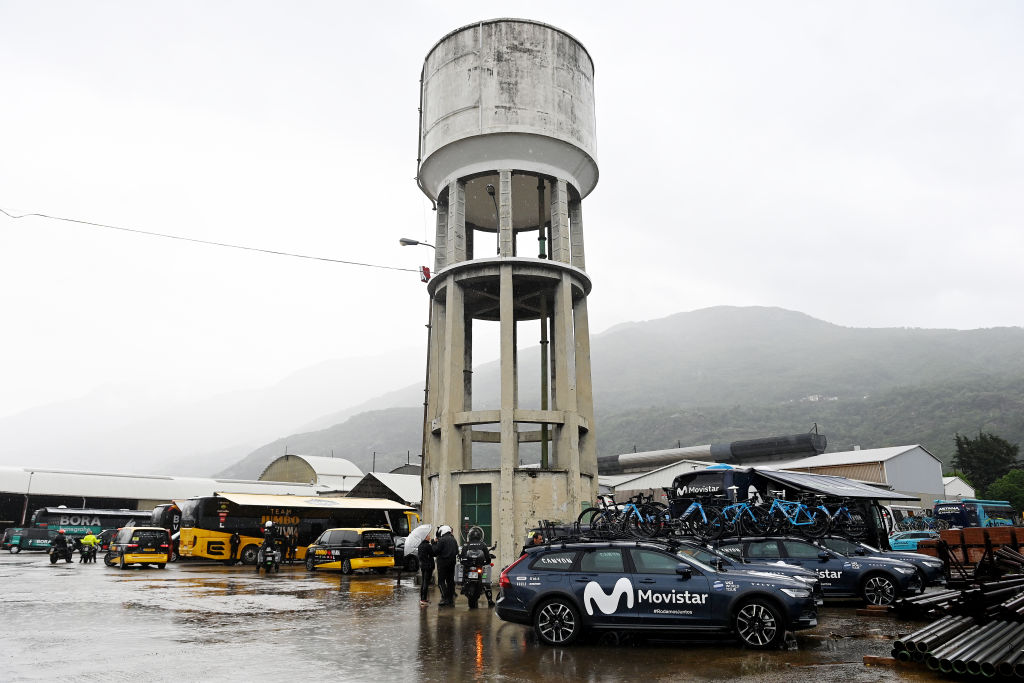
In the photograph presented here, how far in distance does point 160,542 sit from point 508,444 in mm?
16125

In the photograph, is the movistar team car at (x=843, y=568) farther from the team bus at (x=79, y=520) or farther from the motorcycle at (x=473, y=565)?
the team bus at (x=79, y=520)

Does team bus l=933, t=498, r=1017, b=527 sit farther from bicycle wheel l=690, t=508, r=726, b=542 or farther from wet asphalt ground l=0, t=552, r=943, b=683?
wet asphalt ground l=0, t=552, r=943, b=683

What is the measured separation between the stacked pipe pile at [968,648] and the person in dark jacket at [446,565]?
9.86 metres

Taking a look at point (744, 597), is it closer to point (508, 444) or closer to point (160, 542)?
point (508, 444)

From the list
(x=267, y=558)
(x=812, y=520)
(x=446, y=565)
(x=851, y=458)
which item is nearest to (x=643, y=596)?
(x=446, y=565)

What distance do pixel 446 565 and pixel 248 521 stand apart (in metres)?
19.5

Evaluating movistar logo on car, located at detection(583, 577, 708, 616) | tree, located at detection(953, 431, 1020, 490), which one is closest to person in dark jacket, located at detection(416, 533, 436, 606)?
movistar logo on car, located at detection(583, 577, 708, 616)

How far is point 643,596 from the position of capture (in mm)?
10820

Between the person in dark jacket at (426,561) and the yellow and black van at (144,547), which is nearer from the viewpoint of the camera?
the person in dark jacket at (426,561)

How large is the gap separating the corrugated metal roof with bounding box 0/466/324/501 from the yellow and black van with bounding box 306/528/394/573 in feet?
98.5

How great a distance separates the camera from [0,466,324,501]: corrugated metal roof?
5266cm

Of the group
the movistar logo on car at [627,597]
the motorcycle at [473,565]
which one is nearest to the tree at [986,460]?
the motorcycle at [473,565]

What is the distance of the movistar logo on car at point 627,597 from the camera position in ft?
35.1

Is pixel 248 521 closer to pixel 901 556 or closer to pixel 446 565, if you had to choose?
pixel 446 565
